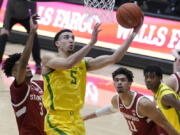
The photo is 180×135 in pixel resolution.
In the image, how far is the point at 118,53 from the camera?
14.5ft

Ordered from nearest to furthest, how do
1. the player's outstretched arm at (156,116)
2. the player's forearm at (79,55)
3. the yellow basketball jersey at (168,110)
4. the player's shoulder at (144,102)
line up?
the player's forearm at (79,55)
the player's outstretched arm at (156,116)
the player's shoulder at (144,102)
the yellow basketball jersey at (168,110)

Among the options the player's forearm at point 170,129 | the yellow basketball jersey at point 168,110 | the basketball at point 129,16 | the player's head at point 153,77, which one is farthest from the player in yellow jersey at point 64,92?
the player's forearm at point 170,129

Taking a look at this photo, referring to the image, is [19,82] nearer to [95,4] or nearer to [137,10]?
[137,10]

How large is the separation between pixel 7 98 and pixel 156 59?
3.45 m

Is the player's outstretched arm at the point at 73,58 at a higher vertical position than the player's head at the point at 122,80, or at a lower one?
higher

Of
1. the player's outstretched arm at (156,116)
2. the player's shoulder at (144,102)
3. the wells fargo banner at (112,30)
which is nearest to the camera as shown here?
the player's outstretched arm at (156,116)

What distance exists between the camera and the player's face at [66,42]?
14.9 feet

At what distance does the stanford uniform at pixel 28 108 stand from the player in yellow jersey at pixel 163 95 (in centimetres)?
94

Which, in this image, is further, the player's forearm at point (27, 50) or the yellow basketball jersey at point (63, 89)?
the yellow basketball jersey at point (63, 89)

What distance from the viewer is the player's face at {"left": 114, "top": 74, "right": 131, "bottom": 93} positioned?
4578mm

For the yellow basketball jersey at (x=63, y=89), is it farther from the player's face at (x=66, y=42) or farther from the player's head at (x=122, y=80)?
the player's head at (x=122, y=80)

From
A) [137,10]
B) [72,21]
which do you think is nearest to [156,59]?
[72,21]

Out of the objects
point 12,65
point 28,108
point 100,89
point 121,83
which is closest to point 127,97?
point 121,83

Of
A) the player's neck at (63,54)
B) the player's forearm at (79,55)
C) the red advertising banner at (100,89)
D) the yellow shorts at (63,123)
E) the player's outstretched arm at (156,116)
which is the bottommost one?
the red advertising banner at (100,89)
